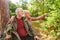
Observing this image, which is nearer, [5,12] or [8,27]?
[8,27]

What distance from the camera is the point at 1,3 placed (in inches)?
180

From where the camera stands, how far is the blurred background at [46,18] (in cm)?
426

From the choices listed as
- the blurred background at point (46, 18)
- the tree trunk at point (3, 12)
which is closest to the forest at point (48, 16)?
the blurred background at point (46, 18)

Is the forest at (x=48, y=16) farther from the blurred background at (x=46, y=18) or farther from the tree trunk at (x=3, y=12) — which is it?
the tree trunk at (x=3, y=12)

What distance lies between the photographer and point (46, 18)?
14.5 feet

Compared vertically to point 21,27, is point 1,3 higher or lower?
higher

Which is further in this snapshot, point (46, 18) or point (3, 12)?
point (3, 12)

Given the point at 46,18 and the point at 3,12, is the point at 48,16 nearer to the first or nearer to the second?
the point at 46,18

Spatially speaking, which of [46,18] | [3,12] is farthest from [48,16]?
[3,12]

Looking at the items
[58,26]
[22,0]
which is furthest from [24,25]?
[22,0]

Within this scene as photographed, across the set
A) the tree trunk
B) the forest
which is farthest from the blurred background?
the tree trunk

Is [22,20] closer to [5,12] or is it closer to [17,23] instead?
[17,23]

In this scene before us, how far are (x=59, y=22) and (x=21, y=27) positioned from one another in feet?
3.53

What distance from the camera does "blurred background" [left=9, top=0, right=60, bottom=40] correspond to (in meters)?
A: 4.26
